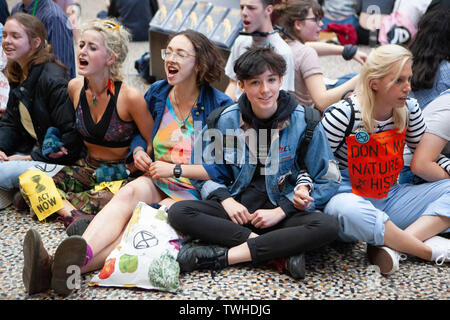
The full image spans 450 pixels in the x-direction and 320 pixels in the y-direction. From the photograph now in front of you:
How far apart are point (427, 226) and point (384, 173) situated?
34 cm

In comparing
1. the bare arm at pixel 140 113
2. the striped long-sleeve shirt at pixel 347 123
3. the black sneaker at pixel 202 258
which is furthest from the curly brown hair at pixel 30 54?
the striped long-sleeve shirt at pixel 347 123

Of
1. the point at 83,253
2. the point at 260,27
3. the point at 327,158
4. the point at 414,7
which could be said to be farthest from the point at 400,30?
the point at 83,253

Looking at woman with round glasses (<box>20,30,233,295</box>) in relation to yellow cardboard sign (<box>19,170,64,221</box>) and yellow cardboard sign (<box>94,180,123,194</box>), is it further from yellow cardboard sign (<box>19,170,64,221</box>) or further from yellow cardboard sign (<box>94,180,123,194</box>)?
yellow cardboard sign (<box>19,170,64,221</box>)

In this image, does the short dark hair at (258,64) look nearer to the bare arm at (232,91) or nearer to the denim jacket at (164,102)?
the denim jacket at (164,102)

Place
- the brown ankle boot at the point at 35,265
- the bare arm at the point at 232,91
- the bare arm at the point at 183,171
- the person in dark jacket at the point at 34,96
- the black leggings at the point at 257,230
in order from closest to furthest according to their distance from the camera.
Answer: the brown ankle boot at the point at 35,265, the black leggings at the point at 257,230, the bare arm at the point at 183,171, the person in dark jacket at the point at 34,96, the bare arm at the point at 232,91

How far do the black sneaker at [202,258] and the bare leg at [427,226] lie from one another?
0.94 meters

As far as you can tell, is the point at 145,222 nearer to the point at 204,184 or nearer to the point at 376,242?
the point at 204,184

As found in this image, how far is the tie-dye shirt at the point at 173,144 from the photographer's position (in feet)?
9.39

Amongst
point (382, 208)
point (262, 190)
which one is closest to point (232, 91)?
point (262, 190)

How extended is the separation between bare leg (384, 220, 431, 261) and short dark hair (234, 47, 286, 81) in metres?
0.92

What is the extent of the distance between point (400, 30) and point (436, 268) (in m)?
3.48

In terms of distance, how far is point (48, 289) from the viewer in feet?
7.59

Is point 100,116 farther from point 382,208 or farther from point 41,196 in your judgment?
point 382,208

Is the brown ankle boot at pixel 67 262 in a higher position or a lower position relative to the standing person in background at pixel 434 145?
lower
